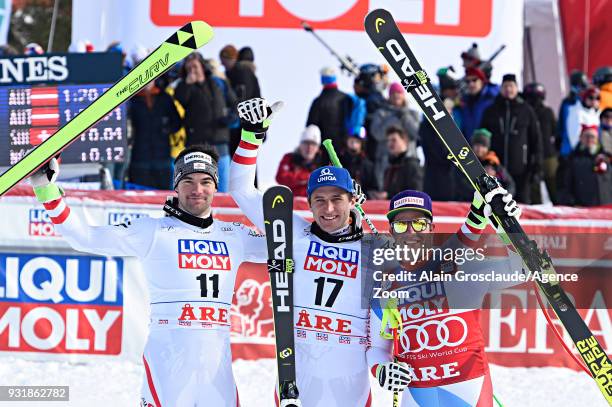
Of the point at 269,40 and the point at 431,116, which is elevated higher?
the point at 269,40

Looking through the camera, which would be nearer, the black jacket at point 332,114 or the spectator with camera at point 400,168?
the spectator with camera at point 400,168

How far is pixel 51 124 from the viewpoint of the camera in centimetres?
1022

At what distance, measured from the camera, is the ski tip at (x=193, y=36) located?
21.2ft

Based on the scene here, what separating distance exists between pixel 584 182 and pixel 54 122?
5243mm

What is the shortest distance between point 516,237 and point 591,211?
3.61 meters

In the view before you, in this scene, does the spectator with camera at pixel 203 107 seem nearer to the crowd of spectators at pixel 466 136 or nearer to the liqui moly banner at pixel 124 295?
the crowd of spectators at pixel 466 136

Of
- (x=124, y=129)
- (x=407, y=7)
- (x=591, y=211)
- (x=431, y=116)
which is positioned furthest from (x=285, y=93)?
(x=431, y=116)

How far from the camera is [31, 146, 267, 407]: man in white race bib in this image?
6258 mm

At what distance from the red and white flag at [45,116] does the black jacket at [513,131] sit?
4.25 metres

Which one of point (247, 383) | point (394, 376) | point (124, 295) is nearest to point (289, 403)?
point (394, 376)

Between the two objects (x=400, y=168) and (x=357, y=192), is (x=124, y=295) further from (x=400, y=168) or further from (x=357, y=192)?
(x=357, y=192)

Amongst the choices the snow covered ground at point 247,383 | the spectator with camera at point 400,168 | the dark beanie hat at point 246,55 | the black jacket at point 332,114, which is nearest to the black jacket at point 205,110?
the black jacket at point 332,114

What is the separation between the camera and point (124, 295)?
9648 millimetres

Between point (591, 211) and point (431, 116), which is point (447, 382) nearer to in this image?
point (431, 116)
